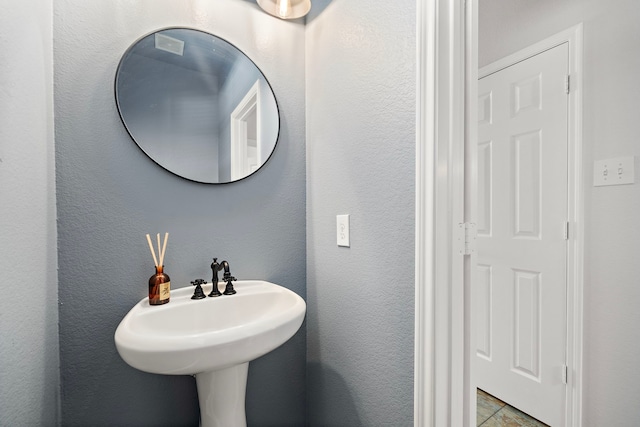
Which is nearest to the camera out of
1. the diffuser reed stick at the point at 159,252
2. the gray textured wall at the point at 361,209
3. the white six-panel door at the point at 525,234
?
the gray textured wall at the point at 361,209

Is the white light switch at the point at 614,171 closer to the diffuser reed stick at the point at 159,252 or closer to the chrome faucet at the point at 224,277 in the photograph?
the chrome faucet at the point at 224,277

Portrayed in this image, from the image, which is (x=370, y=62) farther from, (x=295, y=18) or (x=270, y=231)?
(x=270, y=231)

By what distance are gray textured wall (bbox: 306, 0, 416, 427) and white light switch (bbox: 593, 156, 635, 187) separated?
116 centimetres

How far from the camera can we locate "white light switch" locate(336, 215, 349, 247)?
108 centimetres

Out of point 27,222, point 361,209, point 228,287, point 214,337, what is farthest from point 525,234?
point 27,222

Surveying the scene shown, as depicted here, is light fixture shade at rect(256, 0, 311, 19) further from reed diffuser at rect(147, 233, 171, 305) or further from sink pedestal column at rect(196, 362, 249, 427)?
sink pedestal column at rect(196, 362, 249, 427)

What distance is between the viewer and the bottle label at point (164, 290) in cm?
94

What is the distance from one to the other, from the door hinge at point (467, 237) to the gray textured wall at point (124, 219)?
29.1 inches

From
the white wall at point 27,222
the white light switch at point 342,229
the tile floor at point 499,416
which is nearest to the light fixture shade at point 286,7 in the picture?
the white wall at point 27,222

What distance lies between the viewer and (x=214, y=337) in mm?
671

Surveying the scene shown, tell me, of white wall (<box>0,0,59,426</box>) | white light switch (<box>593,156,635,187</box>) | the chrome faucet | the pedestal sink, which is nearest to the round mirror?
white wall (<box>0,0,59,426</box>)

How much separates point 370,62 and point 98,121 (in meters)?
0.92

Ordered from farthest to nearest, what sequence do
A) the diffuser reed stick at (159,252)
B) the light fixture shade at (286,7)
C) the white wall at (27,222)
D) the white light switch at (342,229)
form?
the light fixture shade at (286,7) → the white light switch at (342,229) → the diffuser reed stick at (159,252) → the white wall at (27,222)

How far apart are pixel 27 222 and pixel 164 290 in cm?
39
